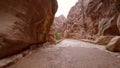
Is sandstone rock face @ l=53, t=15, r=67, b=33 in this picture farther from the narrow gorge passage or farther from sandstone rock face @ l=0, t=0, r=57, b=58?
the narrow gorge passage

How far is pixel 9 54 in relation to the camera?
4633 mm

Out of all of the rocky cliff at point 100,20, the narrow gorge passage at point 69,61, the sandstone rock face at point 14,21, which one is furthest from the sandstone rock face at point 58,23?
the narrow gorge passage at point 69,61

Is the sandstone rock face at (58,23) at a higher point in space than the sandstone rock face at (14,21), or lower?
higher

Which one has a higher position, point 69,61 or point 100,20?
point 100,20

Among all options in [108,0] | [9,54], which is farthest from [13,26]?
[108,0]

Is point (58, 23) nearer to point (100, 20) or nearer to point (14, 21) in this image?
point (100, 20)

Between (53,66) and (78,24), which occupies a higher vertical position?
(78,24)

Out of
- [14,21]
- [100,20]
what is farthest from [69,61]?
[100,20]

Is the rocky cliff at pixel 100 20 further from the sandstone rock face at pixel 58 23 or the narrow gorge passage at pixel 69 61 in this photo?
the sandstone rock face at pixel 58 23

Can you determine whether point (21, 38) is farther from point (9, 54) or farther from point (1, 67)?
point (1, 67)

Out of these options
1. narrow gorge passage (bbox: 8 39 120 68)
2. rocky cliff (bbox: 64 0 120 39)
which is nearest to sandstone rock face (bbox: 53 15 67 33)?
rocky cliff (bbox: 64 0 120 39)

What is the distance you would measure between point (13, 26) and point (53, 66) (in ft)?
7.15

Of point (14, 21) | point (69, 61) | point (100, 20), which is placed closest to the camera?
point (69, 61)

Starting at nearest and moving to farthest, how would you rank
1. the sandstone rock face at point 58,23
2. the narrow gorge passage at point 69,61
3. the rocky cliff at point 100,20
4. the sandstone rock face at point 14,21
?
1. the narrow gorge passage at point 69,61
2. the sandstone rock face at point 14,21
3. the rocky cliff at point 100,20
4. the sandstone rock face at point 58,23
